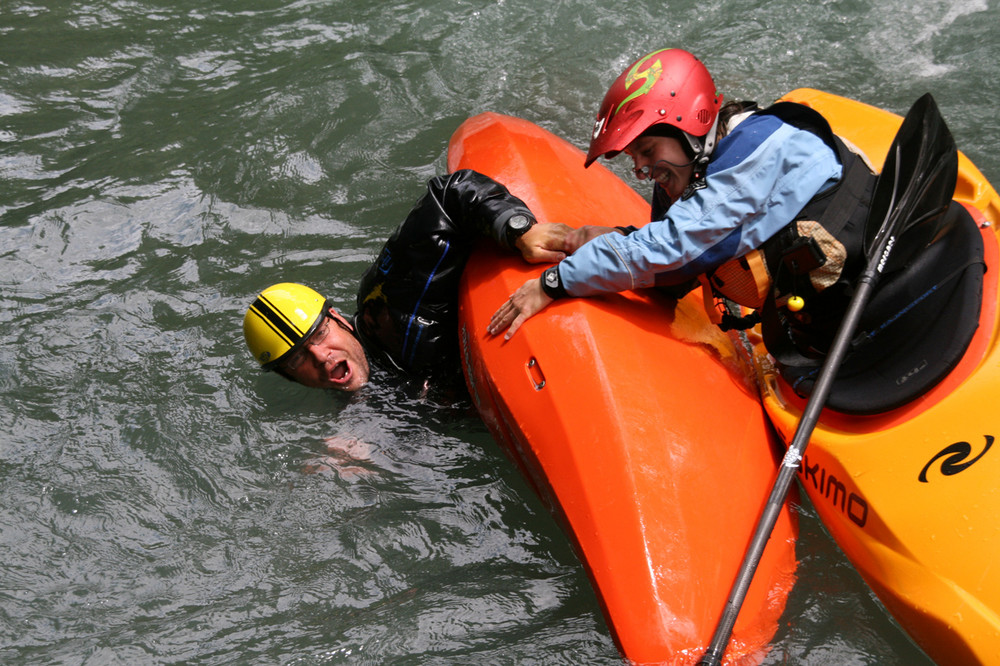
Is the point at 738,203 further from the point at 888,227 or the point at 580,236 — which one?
the point at 580,236

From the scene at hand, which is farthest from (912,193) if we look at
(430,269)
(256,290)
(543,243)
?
(256,290)

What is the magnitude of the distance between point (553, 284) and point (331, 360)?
1164 mm

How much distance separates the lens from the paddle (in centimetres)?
250

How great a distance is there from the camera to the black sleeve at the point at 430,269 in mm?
3434

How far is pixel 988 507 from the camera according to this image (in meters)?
2.39

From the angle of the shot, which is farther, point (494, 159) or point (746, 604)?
point (494, 159)

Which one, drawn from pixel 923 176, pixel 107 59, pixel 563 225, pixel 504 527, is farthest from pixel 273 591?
pixel 107 59

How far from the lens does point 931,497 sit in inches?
98.7

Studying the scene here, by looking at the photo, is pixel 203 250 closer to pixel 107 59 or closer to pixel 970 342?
Answer: pixel 107 59

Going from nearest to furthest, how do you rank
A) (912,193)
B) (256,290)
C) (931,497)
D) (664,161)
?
(931,497), (912,193), (664,161), (256,290)

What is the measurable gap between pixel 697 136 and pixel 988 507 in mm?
1466

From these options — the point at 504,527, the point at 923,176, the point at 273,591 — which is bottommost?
the point at 273,591

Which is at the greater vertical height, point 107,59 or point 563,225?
point 563,225

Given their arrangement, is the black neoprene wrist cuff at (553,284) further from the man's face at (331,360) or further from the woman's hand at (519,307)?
the man's face at (331,360)
